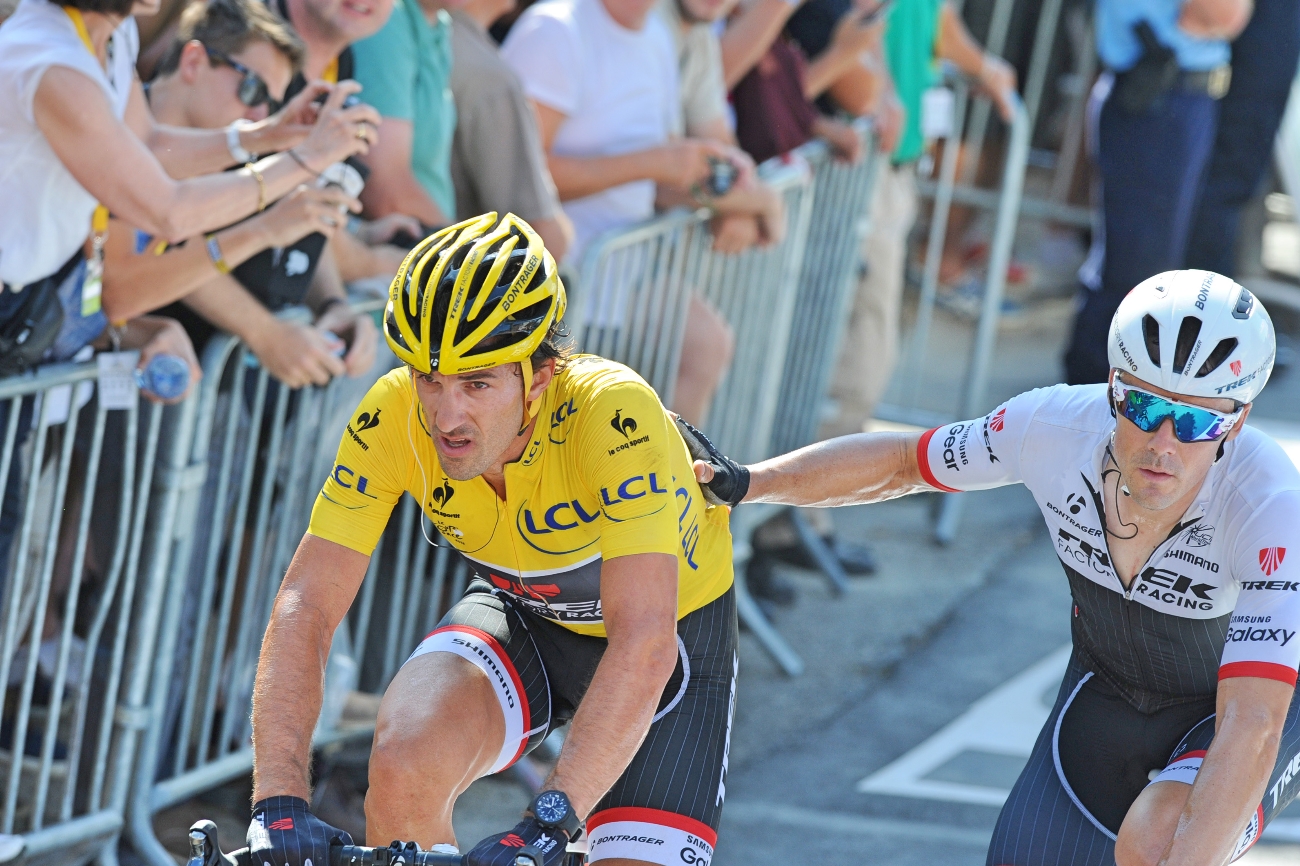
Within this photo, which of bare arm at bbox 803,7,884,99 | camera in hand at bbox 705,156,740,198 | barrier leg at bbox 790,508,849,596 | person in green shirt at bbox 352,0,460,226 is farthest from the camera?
barrier leg at bbox 790,508,849,596

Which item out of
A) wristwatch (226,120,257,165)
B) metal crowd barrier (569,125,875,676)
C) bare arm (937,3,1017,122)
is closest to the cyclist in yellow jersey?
wristwatch (226,120,257,165)

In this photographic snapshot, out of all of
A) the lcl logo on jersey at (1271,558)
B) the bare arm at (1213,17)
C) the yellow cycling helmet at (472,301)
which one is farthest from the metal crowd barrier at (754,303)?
the lcl logo on jersey at (1271,558)

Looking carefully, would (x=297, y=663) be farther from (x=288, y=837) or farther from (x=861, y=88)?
(x=861, y=88)

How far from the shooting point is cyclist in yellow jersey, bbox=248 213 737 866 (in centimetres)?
292

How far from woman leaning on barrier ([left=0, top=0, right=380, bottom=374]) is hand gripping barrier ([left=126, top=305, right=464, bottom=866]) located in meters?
0.43

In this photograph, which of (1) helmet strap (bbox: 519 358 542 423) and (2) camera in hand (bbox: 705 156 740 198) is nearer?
(1) helmet strap (bbox: 519 358 542 423)

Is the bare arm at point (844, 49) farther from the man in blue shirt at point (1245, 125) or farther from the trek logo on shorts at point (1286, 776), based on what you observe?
the trek logo on shorts at point (1286, 776)

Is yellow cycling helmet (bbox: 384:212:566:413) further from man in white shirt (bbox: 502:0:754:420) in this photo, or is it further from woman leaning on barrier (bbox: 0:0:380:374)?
man in white shirt (bbox: 502:0:754:420)

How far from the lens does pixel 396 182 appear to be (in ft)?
15.9

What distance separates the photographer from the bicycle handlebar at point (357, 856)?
7.96 ft

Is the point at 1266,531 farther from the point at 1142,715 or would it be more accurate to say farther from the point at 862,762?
the point at 862,762

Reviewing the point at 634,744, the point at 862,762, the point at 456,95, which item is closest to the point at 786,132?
the point at 456,95

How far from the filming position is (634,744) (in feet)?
9.45

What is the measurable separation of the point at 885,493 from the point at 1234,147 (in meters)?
5.91
